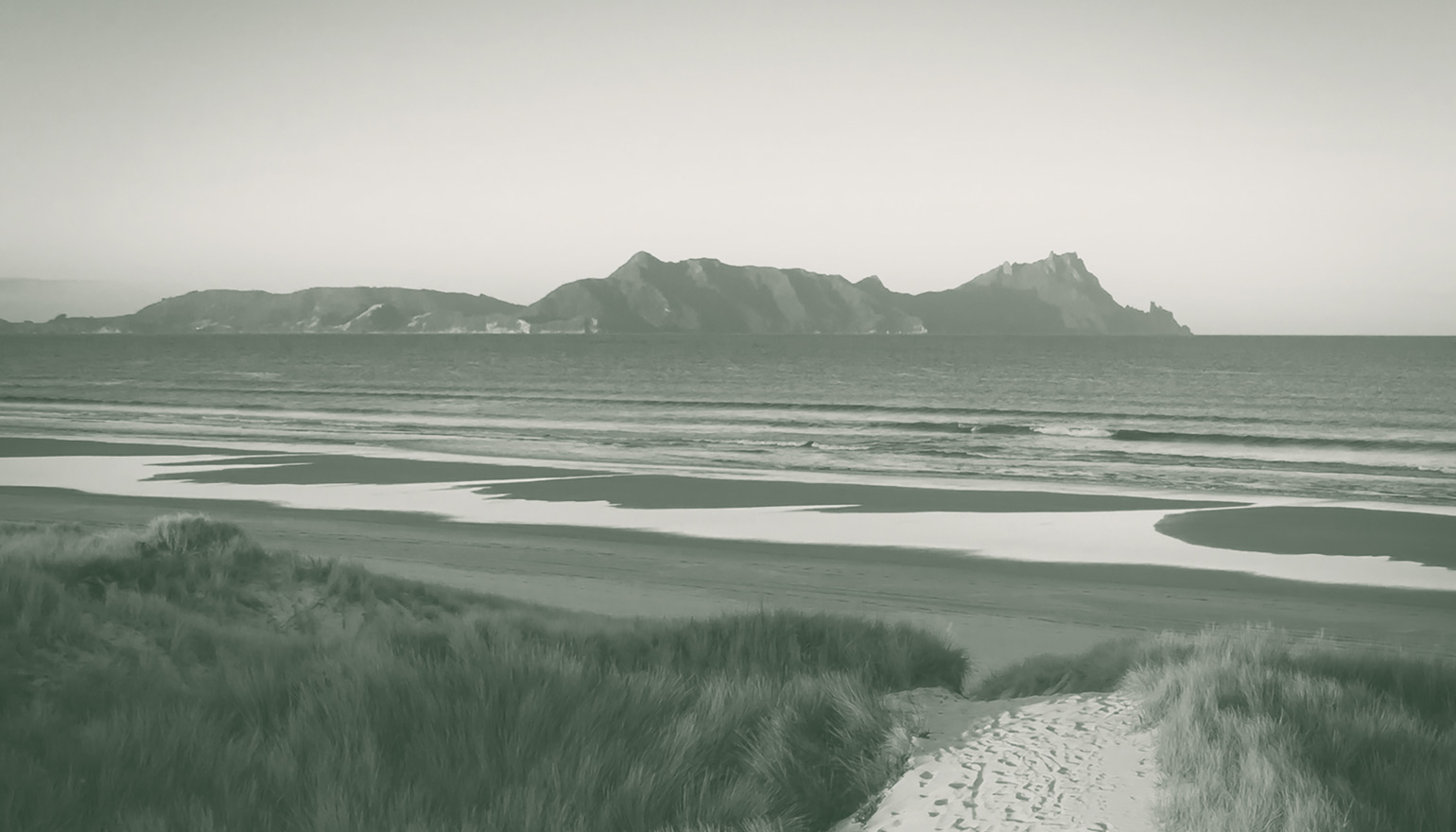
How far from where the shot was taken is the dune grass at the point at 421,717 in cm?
388

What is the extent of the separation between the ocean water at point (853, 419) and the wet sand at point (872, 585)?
355 inches

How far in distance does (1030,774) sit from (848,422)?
33982mm

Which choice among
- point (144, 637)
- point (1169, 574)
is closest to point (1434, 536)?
point (1169, 574)

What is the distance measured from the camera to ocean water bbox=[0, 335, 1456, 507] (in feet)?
83.1

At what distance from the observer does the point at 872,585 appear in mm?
12398

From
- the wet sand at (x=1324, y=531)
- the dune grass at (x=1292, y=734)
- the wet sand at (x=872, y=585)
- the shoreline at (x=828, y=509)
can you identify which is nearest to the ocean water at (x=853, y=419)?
the shoreline at (x=828, y=509)

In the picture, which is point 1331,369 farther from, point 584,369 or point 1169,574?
point 1169,574

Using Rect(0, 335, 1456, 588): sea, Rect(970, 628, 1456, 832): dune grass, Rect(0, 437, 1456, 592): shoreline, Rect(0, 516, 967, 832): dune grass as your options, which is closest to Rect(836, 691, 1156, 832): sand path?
Rect(970, 628, 1456, 832): dune grass

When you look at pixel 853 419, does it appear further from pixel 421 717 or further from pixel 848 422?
pixel 421 717

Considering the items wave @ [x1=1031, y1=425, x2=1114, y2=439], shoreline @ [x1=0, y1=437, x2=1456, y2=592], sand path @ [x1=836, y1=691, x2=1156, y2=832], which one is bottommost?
shoreline @ [x1=0, y1=437, x2=1456, y2=592]

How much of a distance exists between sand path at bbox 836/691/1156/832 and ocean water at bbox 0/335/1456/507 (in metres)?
17.6

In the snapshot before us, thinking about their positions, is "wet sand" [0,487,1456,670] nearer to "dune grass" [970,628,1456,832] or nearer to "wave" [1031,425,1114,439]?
"dune grass" [970,628,1456,832]

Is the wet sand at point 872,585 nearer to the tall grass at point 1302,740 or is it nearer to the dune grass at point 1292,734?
the dune grass at point 1292,734

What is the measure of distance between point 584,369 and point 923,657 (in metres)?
74.8
